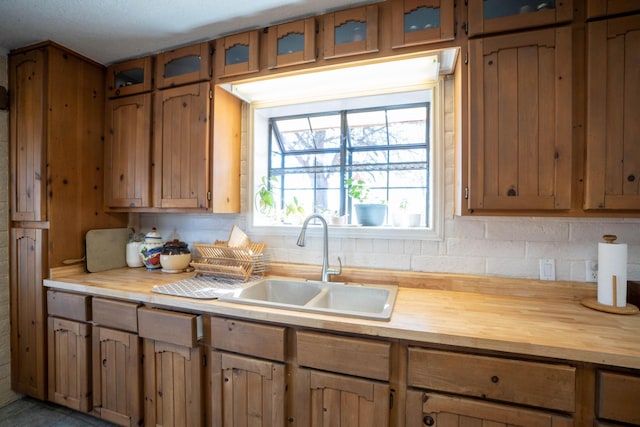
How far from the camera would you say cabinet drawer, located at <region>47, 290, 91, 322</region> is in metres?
1.74

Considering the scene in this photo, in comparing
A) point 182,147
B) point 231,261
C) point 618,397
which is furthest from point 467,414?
point 182,147

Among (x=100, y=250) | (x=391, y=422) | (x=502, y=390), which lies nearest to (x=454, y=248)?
(x=502, y=390)

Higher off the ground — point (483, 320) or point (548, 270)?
point (548, 270)

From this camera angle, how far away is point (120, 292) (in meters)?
1.61

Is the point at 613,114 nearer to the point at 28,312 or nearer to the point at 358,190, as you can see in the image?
the point at 358,190

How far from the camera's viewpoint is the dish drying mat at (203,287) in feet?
4.96

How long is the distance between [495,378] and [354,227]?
1.07 m

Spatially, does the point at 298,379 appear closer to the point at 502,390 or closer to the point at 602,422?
the point at 502,390

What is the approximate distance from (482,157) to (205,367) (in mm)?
1679

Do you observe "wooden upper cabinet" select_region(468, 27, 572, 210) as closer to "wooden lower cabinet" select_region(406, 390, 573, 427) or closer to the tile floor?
"wooden lower cabinet" select_region(406, 390, 573, 427)

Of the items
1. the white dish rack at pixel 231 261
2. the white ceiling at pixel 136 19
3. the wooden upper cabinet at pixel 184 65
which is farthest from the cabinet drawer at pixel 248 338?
the white ceiling at pixel 136 19

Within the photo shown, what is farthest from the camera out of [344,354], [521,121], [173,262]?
[173,262]

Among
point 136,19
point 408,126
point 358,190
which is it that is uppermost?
point 136,19

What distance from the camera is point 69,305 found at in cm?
178
